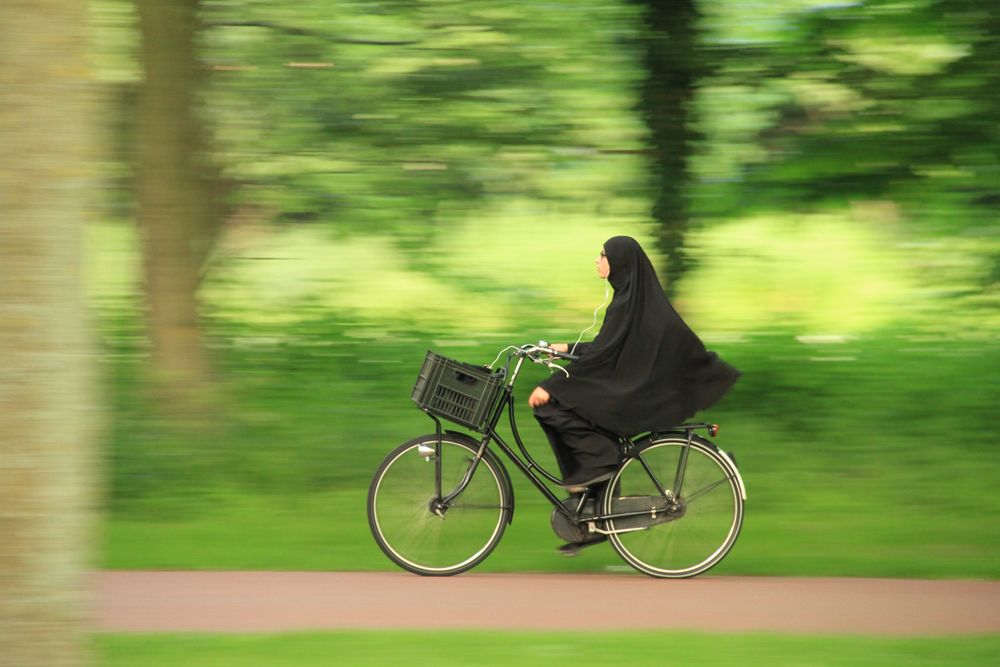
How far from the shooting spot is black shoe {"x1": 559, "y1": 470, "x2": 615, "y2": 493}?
730cm

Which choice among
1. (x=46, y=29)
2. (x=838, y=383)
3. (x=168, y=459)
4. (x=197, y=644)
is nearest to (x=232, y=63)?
(x=168, y=459)

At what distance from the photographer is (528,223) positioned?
40.7 ft

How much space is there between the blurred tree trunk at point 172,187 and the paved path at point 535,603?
10.3ft

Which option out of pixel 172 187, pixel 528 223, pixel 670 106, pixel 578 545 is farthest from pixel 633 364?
pixel 528 223

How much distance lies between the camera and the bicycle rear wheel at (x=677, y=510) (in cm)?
741

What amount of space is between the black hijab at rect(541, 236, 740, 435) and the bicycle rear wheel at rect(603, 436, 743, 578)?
293mm

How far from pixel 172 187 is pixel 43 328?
6.22 meters

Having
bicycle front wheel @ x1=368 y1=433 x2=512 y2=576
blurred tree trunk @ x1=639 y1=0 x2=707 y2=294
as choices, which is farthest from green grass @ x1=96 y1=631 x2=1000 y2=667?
blurred tree trunk @ x1=639 y1=0 x2=707 y2=294

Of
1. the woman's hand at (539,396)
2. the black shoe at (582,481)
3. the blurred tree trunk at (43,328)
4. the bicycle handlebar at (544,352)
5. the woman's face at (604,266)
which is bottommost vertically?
the black shoe at (582,481)

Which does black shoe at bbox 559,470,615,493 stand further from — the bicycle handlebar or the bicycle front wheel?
the bicycle handlebar

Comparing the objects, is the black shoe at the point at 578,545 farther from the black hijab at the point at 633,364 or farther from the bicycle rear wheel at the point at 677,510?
the black hijab at the point at 633,364

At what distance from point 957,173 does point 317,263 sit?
5.51 metres

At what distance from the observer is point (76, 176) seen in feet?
14.2

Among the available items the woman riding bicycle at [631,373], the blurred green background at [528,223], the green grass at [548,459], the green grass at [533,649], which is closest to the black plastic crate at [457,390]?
the woman riding bicycle at [631,373]
